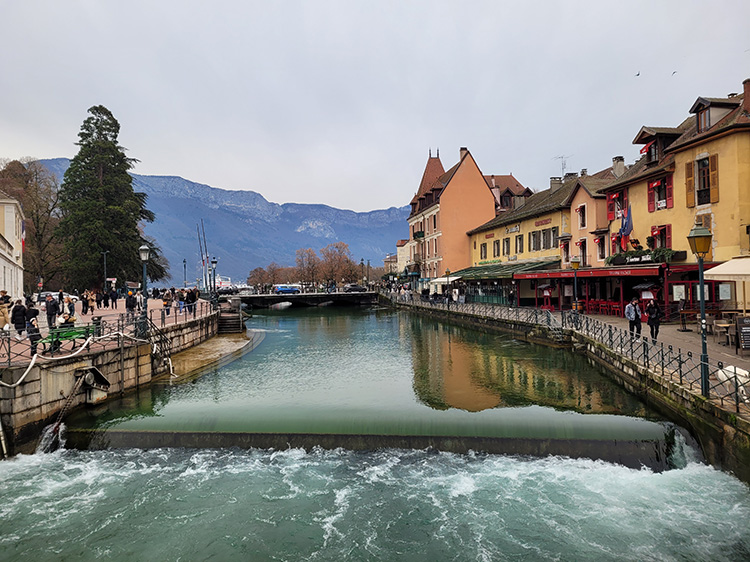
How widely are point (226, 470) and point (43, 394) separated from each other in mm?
5959

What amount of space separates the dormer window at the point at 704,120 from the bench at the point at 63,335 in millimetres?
27481

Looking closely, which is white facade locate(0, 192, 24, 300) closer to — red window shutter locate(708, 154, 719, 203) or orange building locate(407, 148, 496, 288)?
red window shutter locate(708, 154, 719, 203)

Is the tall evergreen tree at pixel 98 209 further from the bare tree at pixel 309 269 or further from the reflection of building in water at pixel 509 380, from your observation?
the bare tree at pixel 309 269

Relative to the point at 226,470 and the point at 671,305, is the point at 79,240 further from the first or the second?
the point at 671,305

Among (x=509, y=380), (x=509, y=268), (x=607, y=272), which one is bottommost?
(x=509, y=380)

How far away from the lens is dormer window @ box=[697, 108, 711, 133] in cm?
2277

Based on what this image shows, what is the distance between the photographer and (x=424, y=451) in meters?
11.0

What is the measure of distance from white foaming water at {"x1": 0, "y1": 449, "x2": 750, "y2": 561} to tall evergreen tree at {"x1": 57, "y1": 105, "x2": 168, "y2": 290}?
123 feet

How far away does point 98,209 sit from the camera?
44094 millimetres

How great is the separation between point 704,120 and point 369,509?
24.6 meters

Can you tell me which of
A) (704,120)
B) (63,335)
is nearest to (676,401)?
(63,335)

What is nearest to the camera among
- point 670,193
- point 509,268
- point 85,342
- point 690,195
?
point 85,342

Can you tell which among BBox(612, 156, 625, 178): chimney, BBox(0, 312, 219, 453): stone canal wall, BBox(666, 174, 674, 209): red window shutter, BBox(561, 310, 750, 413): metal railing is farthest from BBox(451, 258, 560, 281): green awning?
BBox(0, 312, 219, 453): stone canal wall

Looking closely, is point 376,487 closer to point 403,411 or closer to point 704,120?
point 403,411
